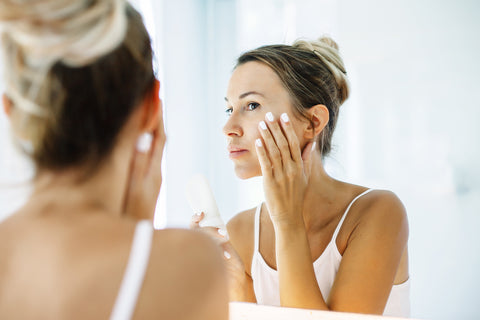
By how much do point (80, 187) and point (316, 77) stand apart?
18.4 inches

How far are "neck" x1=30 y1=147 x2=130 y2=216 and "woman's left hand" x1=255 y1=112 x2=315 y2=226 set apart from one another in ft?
1.24

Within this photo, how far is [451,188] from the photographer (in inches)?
23.7

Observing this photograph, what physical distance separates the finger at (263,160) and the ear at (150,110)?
33cm

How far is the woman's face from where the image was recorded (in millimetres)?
704

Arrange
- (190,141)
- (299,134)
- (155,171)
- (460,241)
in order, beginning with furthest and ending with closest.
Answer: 1. (190,141)
2. (299,134)
3. (460,241)
4. (155,171)

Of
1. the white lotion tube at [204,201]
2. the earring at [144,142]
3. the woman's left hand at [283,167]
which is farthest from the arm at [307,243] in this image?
the earring at [144,142]

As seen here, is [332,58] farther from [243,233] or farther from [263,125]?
[243,233]

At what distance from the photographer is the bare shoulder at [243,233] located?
76 centimetres

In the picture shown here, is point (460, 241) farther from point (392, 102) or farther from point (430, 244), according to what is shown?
point (392, 102)

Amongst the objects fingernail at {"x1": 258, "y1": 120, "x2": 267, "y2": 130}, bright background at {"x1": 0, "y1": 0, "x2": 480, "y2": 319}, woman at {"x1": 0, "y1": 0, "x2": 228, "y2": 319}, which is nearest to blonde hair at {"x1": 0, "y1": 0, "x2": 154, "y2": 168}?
woman at {"x1": 0, "y1": 0, "x2": 228, "y2": 319}

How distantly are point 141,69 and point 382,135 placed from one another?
44cm

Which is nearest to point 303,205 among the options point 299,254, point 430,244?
point 299,254

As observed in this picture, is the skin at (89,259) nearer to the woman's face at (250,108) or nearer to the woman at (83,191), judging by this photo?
the woman at (83,191)

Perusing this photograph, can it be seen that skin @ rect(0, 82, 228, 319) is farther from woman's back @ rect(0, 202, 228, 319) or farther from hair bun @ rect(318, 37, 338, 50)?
hair bun @ rect(318, 37, 338, 50)
